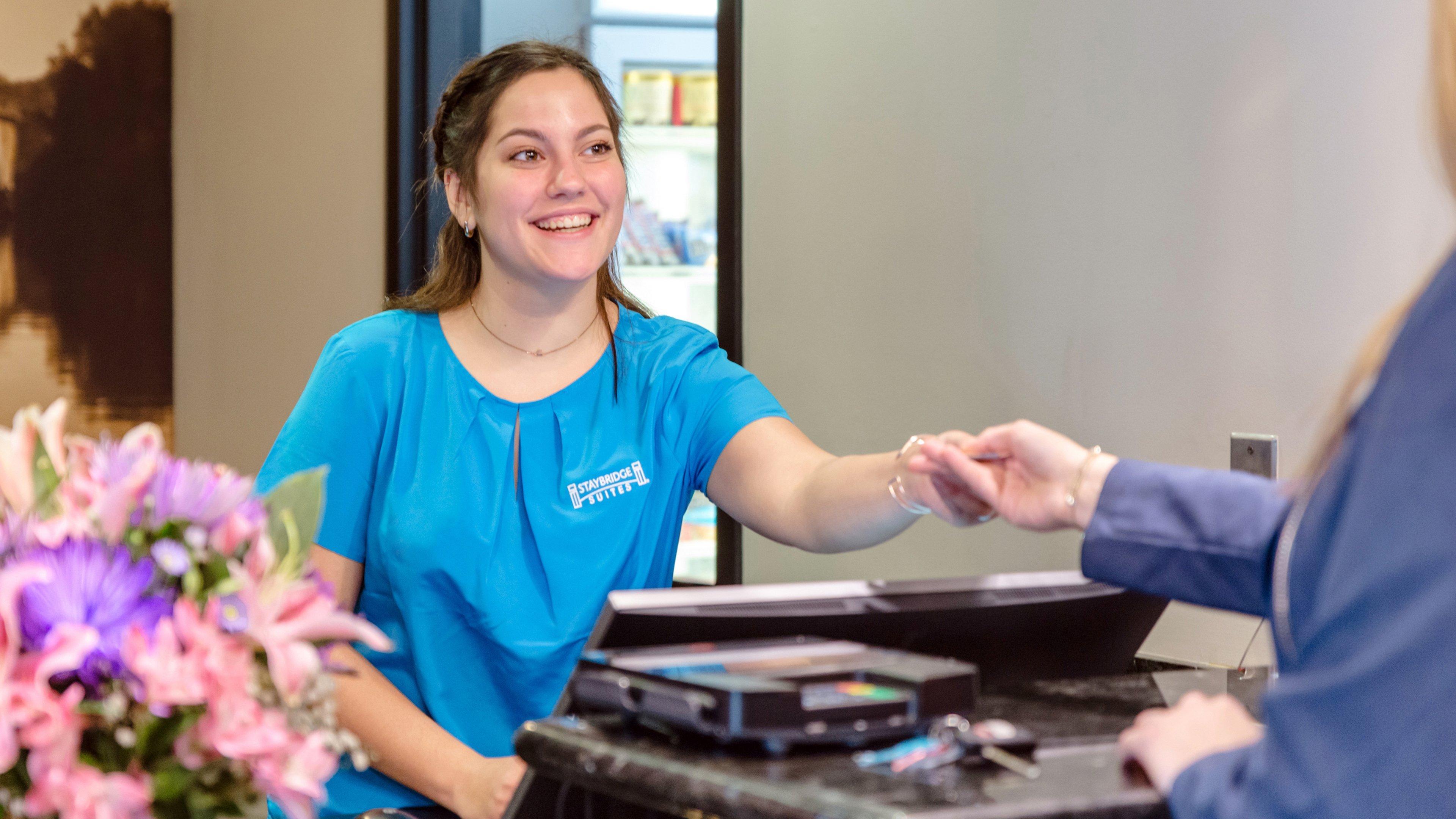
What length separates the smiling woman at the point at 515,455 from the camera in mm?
1626

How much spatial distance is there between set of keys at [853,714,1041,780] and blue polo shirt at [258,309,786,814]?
879mm

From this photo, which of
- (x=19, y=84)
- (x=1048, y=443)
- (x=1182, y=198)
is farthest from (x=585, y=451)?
(x=19, y=84)

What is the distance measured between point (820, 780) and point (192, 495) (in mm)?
392

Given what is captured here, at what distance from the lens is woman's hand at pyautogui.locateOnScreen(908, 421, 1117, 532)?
3.77ft

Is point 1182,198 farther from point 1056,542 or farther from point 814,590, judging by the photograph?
point 814,590

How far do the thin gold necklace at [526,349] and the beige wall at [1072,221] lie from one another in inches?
26.2

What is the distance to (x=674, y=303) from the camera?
11.9 ft

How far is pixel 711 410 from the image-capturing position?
1.82m

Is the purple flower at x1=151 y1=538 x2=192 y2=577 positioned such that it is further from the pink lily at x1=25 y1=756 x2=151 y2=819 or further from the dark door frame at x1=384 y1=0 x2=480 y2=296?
the dark door frame at x1=384 y1=0 x2=480 y2=296

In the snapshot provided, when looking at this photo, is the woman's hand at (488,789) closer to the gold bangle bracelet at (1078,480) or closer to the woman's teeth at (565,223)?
the gold bangle bracelet at (1078,480)

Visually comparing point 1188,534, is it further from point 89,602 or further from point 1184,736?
point 89,602

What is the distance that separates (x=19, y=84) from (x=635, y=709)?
3.99m

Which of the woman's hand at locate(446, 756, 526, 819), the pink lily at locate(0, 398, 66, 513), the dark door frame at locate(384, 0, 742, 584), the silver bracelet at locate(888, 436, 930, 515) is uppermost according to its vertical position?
the dark door frame at locate(384, 0, 742, 584)

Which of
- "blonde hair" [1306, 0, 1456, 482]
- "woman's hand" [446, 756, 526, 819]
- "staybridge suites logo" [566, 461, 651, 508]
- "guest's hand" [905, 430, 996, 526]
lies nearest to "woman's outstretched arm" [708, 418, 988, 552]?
"guest's hand" [905, 430, 996, 526]
